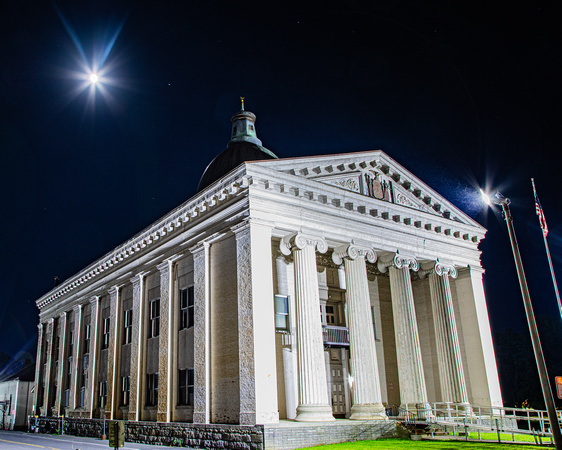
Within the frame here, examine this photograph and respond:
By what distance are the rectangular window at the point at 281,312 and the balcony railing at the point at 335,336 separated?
9.81ft

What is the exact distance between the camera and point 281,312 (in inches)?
866

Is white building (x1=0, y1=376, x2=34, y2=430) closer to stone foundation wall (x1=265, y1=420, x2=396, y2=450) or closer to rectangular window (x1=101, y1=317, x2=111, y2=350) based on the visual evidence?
rectangular window (x1=101, y1=317, x2=111, y2=350)

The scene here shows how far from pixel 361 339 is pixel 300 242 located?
4789 mm

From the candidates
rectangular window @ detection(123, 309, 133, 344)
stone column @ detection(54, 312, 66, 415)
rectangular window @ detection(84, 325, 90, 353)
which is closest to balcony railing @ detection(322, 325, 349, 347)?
rectangular window @ detection(123, 309, 133, 344)

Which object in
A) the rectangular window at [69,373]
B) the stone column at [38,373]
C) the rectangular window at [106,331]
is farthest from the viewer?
the stone column at [38,373]

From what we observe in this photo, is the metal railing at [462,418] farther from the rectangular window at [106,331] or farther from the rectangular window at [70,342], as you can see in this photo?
the rectangular window at [70,342]

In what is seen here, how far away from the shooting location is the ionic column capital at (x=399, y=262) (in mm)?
23984

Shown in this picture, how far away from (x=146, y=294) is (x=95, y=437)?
30.0 feet

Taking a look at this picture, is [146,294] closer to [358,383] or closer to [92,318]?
[92,318]

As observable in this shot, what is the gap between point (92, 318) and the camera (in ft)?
108

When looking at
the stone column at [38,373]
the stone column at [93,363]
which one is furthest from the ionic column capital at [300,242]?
the stone column at [38,373]

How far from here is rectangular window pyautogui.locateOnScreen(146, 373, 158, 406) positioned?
25.0 meters

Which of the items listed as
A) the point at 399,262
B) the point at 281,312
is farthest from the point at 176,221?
the point at 399,262

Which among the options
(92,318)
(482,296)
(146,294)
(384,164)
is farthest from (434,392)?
(92,318)
